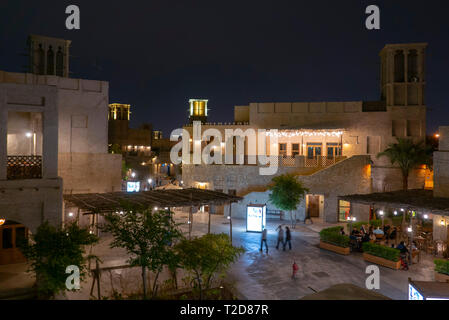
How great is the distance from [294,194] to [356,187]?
6.06 metres

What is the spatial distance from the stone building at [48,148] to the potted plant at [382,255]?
1393cm

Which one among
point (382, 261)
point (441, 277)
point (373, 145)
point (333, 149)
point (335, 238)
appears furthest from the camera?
point (333, 149)

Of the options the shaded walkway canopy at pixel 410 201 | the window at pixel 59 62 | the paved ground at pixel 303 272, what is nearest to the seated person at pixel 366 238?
the paved ground at pixel 303 272

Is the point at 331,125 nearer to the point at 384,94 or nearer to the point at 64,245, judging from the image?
the point at 384,94

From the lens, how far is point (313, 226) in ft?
86.0

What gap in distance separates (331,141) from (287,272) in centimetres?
2306

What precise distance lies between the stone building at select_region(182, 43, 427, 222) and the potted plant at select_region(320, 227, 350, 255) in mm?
8586

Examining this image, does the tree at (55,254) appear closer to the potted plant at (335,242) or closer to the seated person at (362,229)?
the potted plant at (335,242)

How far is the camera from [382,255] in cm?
1642

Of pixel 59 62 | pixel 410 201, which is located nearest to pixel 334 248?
pixel 410 201

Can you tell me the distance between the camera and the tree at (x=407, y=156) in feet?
101

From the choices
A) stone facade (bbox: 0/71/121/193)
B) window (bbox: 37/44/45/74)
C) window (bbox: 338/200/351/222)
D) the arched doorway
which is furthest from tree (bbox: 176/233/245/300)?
window (bbox: 37/44/45/74)

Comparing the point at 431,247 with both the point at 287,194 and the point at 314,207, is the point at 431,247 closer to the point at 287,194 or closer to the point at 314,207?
the point at 287,194

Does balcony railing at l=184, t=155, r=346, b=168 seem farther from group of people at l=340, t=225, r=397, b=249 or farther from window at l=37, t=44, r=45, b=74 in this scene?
window at l=37, t=44, r=45, b=74
